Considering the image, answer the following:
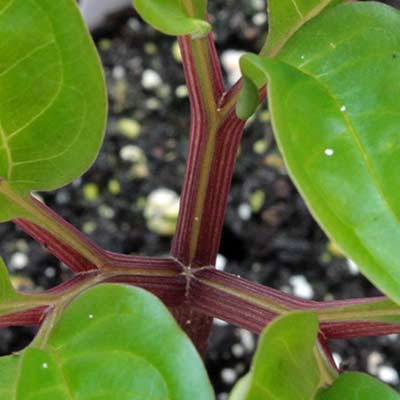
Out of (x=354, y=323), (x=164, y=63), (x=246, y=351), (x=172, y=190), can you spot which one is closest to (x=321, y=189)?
(x=354, y=323)

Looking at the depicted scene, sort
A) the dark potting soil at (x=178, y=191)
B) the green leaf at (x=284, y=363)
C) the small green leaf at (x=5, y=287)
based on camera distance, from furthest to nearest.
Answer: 1. the dark potting soil at (x=178, y=191)
2. the small green leaf at (x=5, y=287)
3. the green leaf at (x=284, y=363)

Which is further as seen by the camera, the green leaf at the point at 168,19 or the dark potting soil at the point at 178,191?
the dark potting soil at the point at 178,191

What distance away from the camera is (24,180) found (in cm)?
54

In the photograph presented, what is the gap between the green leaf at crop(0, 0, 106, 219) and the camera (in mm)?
441

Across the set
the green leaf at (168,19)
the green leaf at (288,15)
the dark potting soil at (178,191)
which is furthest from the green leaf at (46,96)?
the dark potting soil at (178,191)

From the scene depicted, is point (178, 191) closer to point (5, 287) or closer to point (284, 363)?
point (5, 287)

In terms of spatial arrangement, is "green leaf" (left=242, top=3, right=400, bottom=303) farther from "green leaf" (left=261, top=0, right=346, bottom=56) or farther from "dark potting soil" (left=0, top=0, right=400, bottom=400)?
"dark potting soil" (left=0, top=0, right=400, bottom=400)

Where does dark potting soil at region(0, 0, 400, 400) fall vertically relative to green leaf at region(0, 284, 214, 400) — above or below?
below

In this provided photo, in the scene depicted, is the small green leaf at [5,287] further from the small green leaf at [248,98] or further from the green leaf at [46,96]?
the small green leaf at [248,98]

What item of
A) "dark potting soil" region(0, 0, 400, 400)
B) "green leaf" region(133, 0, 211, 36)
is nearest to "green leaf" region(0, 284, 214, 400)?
"green leaf" region(133, 0, 211, 36)

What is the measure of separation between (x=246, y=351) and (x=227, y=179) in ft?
2.46

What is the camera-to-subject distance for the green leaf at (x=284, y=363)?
0.38 meters

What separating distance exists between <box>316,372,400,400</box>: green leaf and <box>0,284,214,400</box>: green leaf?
0.10 m

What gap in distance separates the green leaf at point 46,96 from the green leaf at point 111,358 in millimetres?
92
